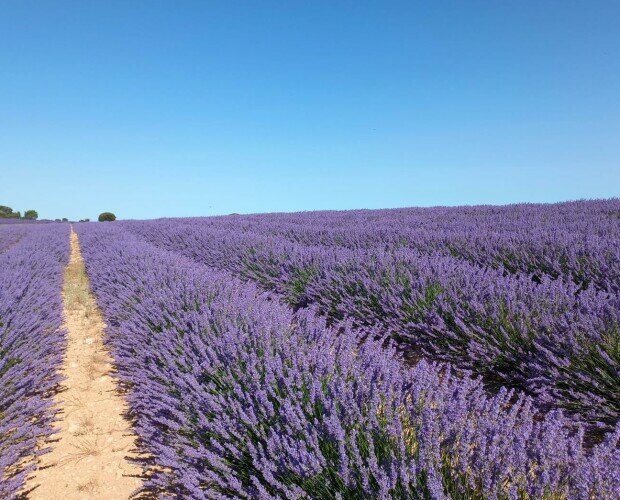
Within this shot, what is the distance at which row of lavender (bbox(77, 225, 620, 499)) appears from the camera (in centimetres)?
105

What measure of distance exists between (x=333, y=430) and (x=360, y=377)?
0.38m

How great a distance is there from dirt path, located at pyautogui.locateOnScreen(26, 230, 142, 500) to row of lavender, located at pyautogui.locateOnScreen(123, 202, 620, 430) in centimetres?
176

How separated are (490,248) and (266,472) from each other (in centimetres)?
425

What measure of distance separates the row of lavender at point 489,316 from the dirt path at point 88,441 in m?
1.76

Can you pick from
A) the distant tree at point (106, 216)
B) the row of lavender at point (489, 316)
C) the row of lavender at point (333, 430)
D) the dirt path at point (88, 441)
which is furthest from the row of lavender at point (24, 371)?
the distant tree at point (106, 216)

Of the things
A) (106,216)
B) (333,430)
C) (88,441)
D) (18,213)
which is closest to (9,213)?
(18,213)

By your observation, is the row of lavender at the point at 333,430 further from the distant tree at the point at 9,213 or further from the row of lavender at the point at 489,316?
the distant tree at the point at 9,213

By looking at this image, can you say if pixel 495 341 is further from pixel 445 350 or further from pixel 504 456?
pixel 504 456

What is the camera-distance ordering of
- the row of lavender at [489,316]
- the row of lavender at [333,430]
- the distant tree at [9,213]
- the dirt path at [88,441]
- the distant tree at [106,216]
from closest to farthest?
the row of lavender at [333,430]
the dirt path at [88,441]
the row of lavender at [489,316]
the distant tree at [106,216]
the distant tree at [9,213]

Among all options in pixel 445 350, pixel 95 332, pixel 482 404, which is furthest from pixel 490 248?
pixel 95 332

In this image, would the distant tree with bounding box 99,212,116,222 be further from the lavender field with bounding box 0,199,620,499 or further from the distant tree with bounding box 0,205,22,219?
the lavender field with bounding box 0,199,620,499

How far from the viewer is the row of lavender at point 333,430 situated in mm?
1053

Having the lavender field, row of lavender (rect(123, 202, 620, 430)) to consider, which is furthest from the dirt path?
row of lavender (rect(123, 202, 620, 430))

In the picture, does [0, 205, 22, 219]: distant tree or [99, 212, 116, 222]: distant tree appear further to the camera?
[0, 205, 22, 219]: distant tree
